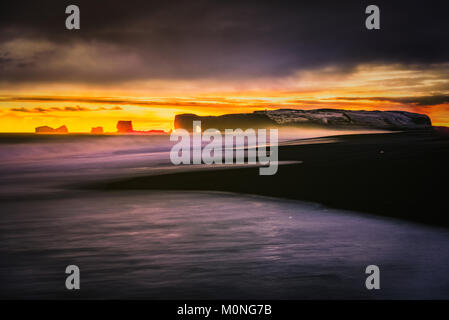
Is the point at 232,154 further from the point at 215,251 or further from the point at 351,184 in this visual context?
the point at 215,251

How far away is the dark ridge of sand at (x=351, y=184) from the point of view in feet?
42.7

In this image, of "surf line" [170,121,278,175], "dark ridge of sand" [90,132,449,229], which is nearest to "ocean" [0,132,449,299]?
"dark ridge of sand" [90,132,449,229]

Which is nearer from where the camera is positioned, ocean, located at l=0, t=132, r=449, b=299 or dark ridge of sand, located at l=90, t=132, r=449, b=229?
ocean, located at l=0, t=132, r=449, b=299

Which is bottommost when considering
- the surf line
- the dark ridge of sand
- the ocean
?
the ocean

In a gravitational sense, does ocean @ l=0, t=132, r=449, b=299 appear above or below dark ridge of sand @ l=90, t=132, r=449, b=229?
below

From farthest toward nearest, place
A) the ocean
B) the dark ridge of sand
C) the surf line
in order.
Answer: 1. the surf line
2. the dark ridge of sand
3. the ocean

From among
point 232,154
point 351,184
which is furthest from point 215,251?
point 232,154

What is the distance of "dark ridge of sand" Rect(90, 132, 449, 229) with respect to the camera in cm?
1300

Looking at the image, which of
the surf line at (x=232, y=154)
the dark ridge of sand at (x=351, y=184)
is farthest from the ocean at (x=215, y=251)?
the surf line at (x=232, y=154)

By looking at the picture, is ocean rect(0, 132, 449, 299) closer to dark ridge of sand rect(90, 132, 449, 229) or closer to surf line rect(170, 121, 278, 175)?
dark ridge of sand rect(90, 132, 449, 229)

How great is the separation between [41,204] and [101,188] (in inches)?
149

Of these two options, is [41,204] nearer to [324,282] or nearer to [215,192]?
[215,192]

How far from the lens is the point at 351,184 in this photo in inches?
670
